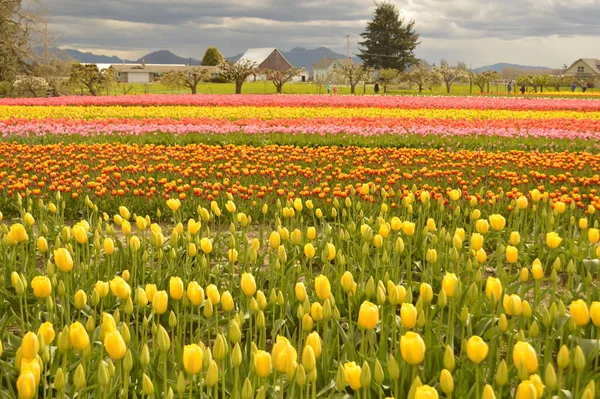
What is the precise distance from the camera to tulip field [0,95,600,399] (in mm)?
2557

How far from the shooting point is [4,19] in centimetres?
4059

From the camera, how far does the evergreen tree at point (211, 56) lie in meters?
80.5

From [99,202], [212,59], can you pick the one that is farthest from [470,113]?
[212,59]

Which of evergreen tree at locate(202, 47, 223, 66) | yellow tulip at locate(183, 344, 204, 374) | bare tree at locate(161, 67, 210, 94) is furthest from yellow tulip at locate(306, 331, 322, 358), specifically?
evergreen tree at locate(202, 47, 223, 66)

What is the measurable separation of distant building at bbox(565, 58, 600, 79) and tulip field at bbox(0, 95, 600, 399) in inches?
3813

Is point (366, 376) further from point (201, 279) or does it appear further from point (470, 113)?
point (470, 113)

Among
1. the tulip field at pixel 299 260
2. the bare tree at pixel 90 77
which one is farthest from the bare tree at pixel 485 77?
the tulip field at pixel 299 260

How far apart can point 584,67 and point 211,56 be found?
208ft

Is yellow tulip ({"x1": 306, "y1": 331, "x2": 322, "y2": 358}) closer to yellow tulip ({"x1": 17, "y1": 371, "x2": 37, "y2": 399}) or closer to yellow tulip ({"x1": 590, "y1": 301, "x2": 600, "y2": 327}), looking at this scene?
yellow tulip ({"x1": 17, "y1": 371, "x2": 37, "y2": 399})

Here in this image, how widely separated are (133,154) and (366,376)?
8380mm

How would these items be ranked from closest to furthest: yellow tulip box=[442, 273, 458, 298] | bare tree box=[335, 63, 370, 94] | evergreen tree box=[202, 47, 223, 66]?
yellow tulip box=[442, 273, 458, 298], bare tree box=[335, 63, 370, 94], evergreen tree box=[202, 47, 223, 66]

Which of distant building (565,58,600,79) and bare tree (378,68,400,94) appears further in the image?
distant building (565,58,600,79)

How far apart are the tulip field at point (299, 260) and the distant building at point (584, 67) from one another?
318 ft

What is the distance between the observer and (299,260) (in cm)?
558
